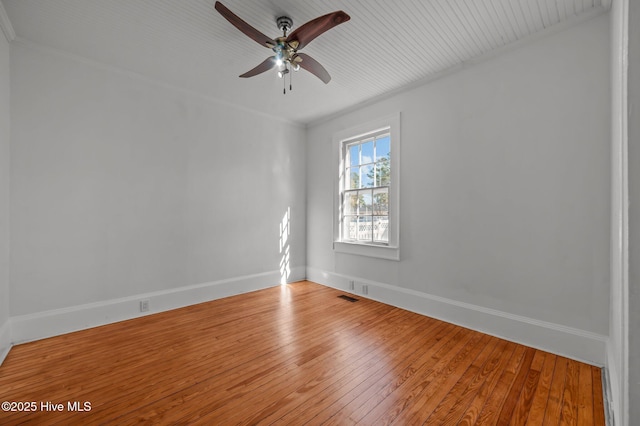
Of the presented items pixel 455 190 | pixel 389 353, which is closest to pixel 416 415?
pixel 389 353

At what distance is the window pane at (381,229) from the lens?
3.90 m

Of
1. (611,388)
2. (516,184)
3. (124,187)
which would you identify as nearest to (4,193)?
(124,187)

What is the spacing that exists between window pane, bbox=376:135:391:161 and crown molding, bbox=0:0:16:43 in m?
3.90

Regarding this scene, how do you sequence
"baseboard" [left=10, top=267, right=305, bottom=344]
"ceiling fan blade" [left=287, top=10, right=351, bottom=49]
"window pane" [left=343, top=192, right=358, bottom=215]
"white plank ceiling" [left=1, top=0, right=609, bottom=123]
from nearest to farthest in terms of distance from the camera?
"ceiling fan blade" [left=287, top=10, right=351, bottom=49] < "white plank ceiling" [left=1, top=0, right=609, bottom=123] < "baseboard" [left=10, top=267, right=305, bottom=344] < "window pane" [left=343, top=192, right=358, bottom=215]

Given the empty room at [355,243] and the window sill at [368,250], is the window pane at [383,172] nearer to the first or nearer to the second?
the empty room at [355,243]

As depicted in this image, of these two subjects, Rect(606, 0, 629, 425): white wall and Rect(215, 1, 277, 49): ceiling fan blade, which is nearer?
Rect(606, 0, 629, 425): white wall

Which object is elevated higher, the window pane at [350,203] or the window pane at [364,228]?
the window pane at [350,203]

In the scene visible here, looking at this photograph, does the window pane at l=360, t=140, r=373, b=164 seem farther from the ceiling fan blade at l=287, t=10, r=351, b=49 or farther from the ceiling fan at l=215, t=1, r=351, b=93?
the ceiling fan blade at l=287, t=10, r=351, b=49

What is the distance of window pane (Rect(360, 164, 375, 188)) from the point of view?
13.6 feet

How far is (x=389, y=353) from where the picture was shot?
241 cm

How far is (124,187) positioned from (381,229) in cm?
328

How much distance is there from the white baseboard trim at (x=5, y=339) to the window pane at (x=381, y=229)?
3.95 metres

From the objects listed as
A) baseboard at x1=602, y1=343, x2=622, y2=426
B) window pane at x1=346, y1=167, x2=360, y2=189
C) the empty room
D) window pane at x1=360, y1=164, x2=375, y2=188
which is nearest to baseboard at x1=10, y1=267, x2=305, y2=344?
the empty room

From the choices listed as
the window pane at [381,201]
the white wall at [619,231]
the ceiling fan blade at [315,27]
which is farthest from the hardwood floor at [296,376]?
the ceiling fan blade at [315,27]
